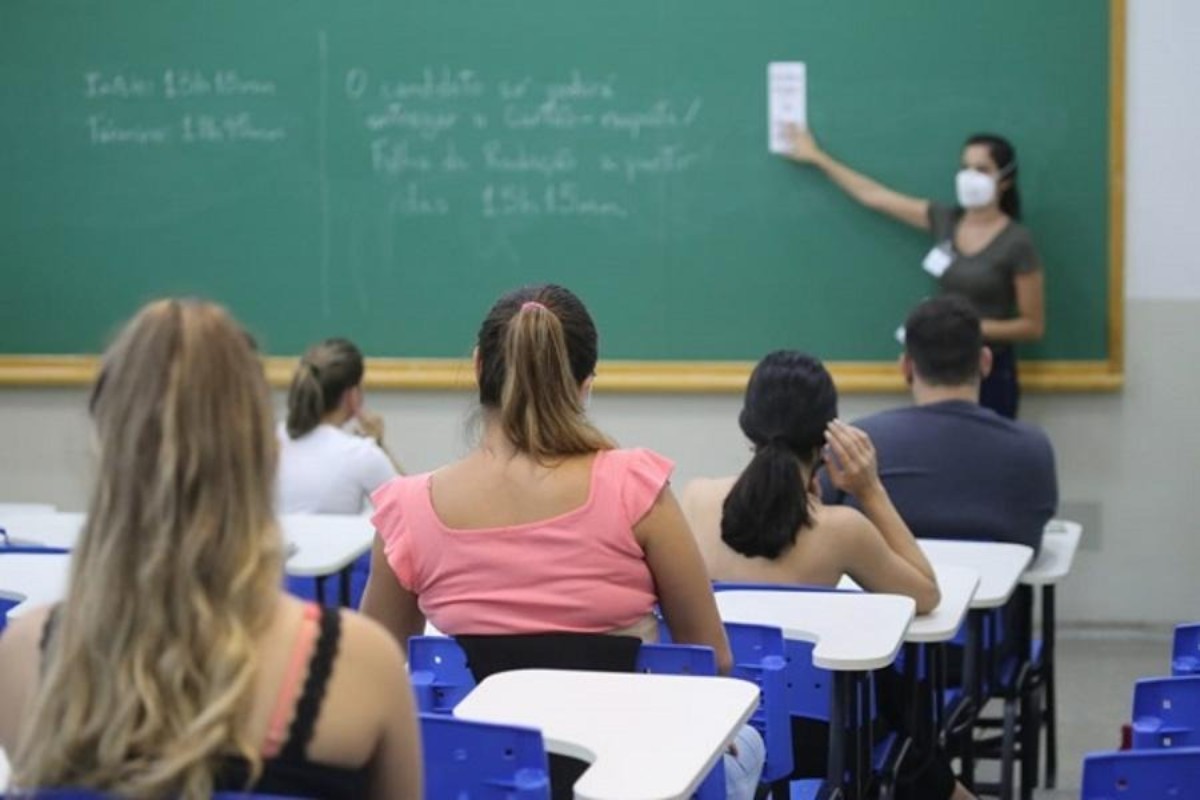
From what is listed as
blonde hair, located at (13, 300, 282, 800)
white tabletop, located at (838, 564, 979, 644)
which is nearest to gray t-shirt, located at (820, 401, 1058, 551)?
white tabletop, located at (838, 564, 979, 644)

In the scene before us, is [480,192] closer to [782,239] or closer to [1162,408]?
[782,239]

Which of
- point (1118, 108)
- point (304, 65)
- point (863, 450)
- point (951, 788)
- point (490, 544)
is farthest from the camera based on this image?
point (304, 65)

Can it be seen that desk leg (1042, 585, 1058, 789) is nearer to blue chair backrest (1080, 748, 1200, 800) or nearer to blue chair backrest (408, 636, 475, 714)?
blue chair backrest (408, 636, 475, 714)

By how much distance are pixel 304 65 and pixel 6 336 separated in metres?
1.39

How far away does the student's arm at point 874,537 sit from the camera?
144 inches

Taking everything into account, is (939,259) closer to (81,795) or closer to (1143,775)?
(1143,775)

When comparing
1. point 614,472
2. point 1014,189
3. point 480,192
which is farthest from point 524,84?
point 614,472

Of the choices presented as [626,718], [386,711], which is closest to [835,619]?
[626,718]

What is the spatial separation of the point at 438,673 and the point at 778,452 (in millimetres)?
1012

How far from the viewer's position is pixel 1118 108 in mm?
6418

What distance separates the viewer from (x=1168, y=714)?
284 cm

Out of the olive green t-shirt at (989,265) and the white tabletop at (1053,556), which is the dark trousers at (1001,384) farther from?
the white tabletop at (1053,556)

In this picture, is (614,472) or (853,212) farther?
(853,212)

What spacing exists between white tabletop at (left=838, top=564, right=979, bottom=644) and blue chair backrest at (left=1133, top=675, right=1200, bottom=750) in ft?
1.90
